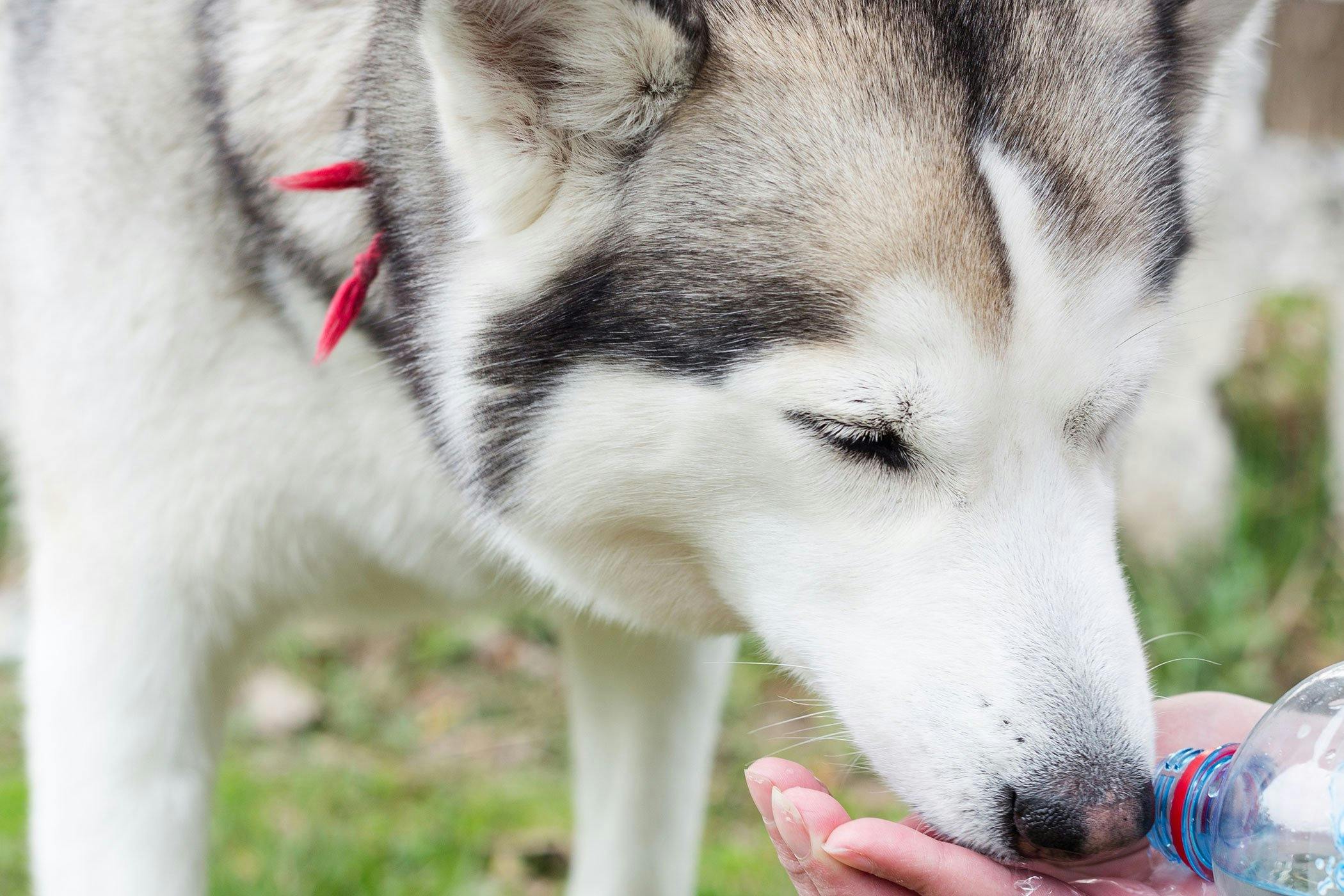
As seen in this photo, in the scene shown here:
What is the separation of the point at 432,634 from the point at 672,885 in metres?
2.28

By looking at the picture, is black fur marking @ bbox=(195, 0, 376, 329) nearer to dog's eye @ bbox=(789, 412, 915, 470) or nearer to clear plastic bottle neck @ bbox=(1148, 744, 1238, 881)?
dog's eye @ bbox=(789, 412, 915, 470)

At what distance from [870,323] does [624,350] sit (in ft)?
1.08

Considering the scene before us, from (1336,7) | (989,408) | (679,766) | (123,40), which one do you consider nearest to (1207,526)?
(1336,7)

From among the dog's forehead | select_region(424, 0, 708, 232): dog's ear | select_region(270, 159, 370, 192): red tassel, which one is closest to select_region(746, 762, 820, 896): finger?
the dog's forehead

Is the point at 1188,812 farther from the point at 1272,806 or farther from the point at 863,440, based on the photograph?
the point at 863,440

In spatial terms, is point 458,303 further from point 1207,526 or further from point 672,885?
point 1207,526

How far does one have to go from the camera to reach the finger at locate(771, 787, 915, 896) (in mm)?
1607

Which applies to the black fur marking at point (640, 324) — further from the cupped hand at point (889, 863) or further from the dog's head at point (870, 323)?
the cupped hand at point (889, 863)

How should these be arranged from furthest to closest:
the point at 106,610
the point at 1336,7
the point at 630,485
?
the point at 1336,7 → the point at 106,610 → the point at 630,485

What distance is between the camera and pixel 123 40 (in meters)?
2.34

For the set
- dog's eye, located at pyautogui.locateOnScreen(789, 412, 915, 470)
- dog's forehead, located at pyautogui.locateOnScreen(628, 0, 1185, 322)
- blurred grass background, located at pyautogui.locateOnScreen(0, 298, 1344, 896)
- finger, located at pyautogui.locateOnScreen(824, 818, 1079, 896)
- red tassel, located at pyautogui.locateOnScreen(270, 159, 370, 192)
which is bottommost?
blurred grass background, located at pyautogui.locateOnScreen(0, 298, 1344, 896)

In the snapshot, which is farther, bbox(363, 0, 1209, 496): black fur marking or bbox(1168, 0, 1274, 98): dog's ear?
bbox(1168, 0, 1274, 98): dog's ear

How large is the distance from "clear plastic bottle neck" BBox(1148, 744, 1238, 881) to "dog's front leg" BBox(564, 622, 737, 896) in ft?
3.83

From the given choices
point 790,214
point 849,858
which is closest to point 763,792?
point 849,858
